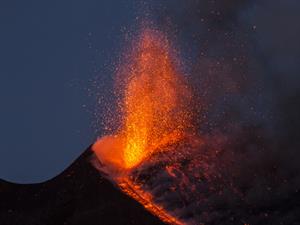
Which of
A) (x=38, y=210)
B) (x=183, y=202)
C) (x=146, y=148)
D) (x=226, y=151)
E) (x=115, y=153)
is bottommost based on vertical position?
(x=38, y=210)

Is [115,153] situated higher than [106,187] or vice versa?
[115,153]

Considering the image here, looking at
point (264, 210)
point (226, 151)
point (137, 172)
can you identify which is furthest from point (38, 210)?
point (226, 151)

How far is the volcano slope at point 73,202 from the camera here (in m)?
12.3

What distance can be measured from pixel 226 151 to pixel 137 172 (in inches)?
320

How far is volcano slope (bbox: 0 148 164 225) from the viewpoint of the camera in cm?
1234

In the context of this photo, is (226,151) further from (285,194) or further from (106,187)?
(106,187)

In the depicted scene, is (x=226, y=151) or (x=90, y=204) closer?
(x=90, y=204)

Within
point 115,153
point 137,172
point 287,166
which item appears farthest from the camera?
point 287,166

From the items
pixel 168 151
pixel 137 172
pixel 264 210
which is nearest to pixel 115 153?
pixel 137 172

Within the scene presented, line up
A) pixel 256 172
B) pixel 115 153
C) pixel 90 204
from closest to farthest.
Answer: pixel 90 204, pixel 115 153, pixel 256 172

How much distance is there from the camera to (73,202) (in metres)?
13.6

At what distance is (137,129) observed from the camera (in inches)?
837

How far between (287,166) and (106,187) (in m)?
11.7

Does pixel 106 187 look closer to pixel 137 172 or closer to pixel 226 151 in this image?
pixel 137 172
